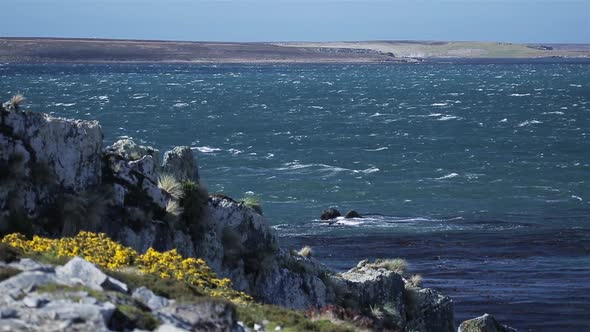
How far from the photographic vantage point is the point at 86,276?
37.6 ft

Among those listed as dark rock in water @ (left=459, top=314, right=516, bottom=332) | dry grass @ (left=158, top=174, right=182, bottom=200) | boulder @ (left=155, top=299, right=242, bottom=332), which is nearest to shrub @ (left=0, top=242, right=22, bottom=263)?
boulder @ (left=155, top=299, right=242, bottom=332)

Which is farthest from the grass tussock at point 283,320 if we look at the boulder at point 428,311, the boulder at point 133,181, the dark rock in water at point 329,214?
the dark rock in water at point 329,214

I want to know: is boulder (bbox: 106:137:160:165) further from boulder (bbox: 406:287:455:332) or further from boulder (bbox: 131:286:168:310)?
boulder (bbox: 131:286:168:310)

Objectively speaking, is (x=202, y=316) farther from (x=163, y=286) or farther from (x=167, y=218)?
(x=167, y=218)

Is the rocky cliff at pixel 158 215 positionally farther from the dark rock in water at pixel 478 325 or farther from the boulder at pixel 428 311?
the dark rock in water at pixel 478 325

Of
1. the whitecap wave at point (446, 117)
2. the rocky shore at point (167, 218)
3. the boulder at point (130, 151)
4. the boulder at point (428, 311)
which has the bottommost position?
the whitecap wave at point (446, 117)

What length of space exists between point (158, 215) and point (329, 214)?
30.9 meters

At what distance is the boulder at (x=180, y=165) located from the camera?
20750 millimetres

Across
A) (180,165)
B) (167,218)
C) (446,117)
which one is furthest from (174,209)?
(446,117)

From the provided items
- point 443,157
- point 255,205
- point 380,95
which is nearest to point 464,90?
point 380,95

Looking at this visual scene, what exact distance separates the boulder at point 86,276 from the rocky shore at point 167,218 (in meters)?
1.70

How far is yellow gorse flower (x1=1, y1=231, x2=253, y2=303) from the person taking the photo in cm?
1452

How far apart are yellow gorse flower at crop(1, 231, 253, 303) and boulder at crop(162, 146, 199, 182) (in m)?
5.10

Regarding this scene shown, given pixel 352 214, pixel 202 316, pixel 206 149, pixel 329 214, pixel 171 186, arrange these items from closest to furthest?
1. pixel 202 316
2. pixel 171 186
3. pixel 329 214
4. pixel 352 214
5. pixel 206 149
